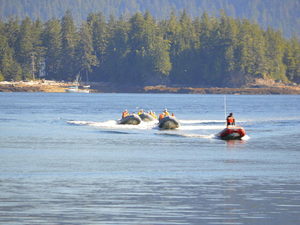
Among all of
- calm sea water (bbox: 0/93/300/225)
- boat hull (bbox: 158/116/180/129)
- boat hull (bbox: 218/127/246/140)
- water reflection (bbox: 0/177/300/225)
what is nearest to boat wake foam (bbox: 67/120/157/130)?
boat hull (bbox: 158/116/180/129)

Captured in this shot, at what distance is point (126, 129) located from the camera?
65188mm

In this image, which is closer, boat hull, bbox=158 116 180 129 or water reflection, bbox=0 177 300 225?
water reflection, bbox=0 177 300 225

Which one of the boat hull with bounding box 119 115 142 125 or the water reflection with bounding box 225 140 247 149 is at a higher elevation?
the boat hull with bounding box 119 115 142 125

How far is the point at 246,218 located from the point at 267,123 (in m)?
54.9

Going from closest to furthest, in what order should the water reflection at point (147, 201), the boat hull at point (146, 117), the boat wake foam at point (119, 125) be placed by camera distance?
the water reflection at point (147, 201) < the boat wake foam at point (119, 125) < the boat hull at point (146, 117)

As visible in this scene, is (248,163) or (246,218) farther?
(248,163)

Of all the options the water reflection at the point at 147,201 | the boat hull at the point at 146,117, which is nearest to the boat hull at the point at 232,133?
the boat hull at the point at 146,117

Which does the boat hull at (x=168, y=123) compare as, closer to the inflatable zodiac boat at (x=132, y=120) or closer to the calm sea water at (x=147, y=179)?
the inflatable zodiac boat at (x=132, y=120)

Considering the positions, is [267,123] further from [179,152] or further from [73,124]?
[179,152]

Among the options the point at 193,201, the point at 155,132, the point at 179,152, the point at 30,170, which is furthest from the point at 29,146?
the point at 193,201

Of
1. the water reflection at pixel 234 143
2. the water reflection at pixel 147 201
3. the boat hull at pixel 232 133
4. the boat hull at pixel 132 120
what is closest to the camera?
the water reflection at pixel 147 201

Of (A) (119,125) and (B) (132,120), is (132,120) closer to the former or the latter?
(B) (132,120)

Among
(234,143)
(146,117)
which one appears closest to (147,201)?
(234,143)

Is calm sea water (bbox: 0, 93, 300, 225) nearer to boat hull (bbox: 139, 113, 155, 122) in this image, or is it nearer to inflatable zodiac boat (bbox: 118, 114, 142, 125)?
inflatable zodiac boat (bbox: 118, 114, 142, 125)
